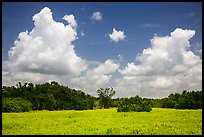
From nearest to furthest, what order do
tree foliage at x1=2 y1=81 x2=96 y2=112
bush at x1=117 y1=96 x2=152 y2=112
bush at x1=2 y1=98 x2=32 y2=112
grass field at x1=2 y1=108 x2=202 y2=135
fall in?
grass field at x1=2 y1=108 x2=202 y2=135 → bush at x1=117 y1=96 x2=152 y2=112 → bush at x1=2 y1=98 x2=32 y2=112 → tree foliage at x1=2 y1=81 x2=96 y2=112

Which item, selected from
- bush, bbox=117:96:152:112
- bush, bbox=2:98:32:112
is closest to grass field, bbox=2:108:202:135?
bush, bbox=117:96:152:112

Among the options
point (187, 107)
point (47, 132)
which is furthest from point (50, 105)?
point (47, 132)

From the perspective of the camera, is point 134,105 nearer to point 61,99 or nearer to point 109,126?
point 109,126

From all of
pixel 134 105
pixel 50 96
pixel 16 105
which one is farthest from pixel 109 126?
pixel 50 96

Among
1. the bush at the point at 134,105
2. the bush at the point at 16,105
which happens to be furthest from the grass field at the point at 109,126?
the bush at the point at 16,105

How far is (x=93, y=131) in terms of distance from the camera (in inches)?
900

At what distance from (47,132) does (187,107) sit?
4379 cm

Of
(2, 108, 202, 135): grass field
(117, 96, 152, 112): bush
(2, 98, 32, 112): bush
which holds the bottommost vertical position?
(2, 108, 202, 135): grass field

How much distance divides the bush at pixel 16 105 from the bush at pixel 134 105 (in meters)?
24.0

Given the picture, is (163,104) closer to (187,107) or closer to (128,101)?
(187,107)

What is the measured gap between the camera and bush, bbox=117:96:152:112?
4884cm

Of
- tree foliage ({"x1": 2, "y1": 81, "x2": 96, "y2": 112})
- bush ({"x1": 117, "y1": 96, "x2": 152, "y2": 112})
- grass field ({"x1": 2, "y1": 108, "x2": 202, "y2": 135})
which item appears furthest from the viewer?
tree foliage ({"x1": 2, "y1": 81, "x2": 96, "y2": 112})

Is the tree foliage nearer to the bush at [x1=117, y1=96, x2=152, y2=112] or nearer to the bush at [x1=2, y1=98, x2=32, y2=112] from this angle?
the bush at [x1=2, y1=98, x2=32, y2=112]

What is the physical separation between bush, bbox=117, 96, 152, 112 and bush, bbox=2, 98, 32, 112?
24.0 metres
